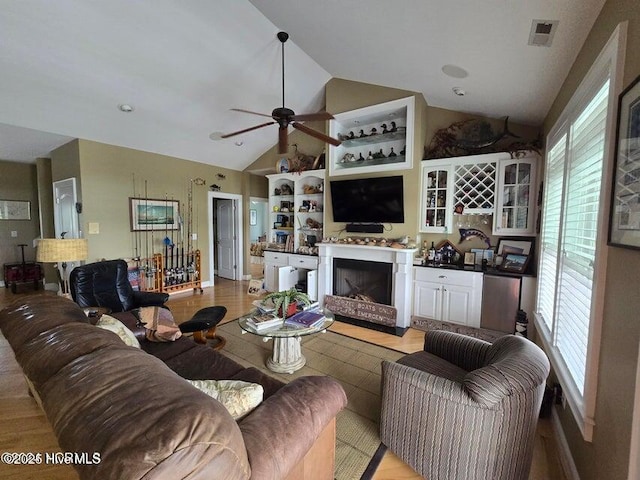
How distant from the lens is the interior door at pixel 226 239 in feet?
20.6

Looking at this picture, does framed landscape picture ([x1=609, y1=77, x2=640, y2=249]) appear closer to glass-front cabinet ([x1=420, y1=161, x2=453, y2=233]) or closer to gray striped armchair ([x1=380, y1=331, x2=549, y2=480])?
gray striped armchair ([x1=380, y1=331, x2=549, y2=480])

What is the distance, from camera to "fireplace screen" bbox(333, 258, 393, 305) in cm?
385

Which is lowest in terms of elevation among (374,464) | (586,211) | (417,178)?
(374,464)

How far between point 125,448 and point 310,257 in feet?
12.6

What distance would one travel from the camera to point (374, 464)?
5.39ft

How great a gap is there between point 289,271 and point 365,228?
4.98 ft

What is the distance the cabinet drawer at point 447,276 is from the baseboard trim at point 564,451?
57.0 inches

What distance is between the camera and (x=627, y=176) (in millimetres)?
1079

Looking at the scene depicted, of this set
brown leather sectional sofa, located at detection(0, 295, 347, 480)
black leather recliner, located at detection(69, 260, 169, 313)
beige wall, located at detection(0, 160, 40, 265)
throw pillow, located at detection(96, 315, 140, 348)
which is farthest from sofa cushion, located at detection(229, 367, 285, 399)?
beige wall, located at detection(0, 160, 40, 265)

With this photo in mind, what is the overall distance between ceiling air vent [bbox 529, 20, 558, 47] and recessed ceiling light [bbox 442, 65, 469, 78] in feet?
2.20

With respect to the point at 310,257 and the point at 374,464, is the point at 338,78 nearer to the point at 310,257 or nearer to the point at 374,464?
the point at 310,257

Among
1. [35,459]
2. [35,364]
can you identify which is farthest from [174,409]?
[35,459]

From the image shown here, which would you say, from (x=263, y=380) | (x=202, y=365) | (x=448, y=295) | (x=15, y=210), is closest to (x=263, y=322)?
(x=202, y=365)

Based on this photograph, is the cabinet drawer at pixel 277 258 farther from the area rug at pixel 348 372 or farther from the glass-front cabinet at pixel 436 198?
the glass-front cabinet at pixel 436 198
